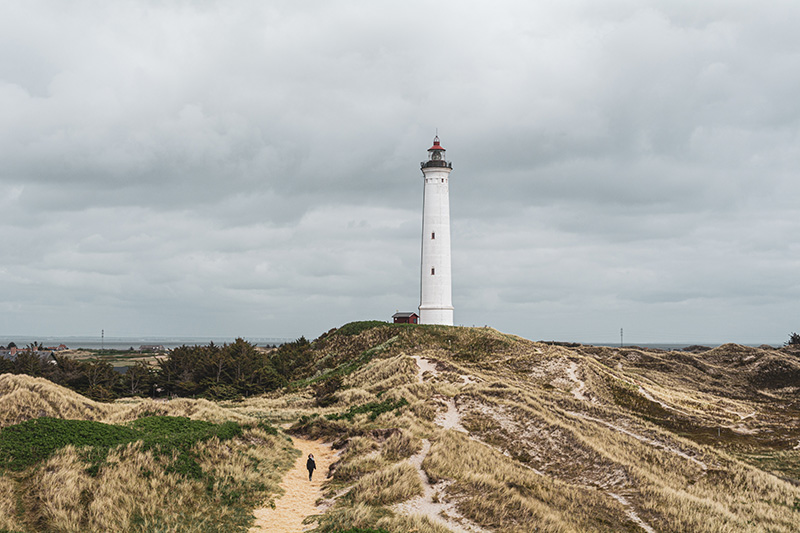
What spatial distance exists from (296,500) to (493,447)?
35.5ft

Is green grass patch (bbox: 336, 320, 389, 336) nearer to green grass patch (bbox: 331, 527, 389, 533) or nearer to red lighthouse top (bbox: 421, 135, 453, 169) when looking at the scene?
red lighthouse top (bbox: 421, 135, 453, 169)

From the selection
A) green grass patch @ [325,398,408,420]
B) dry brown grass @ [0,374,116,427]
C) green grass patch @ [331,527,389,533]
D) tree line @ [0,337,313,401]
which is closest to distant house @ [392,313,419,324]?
tree line @ [0,337,313,401]

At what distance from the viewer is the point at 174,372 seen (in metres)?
48.3

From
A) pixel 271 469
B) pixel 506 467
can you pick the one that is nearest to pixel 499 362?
pixel 506 467

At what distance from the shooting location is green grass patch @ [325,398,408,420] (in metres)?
28.9

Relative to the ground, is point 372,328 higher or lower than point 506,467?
higher

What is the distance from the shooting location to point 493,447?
968 inches

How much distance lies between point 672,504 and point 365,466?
10.9 metres

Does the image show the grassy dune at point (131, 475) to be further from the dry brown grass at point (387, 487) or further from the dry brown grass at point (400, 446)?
the dry brown grass at point (400, 446)

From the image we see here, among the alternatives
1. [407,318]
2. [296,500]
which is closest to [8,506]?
[296,500]

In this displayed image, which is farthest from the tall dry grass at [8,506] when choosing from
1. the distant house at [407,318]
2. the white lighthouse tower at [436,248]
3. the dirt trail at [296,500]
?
the distant house at [407,318]

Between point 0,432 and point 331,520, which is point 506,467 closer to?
point 331,520

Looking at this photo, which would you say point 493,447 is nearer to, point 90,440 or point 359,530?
point 359,530

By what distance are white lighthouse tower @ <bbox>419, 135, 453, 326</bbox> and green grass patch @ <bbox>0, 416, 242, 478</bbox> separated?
40855 mm
